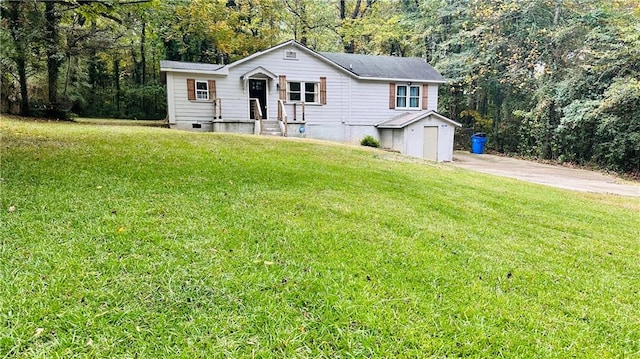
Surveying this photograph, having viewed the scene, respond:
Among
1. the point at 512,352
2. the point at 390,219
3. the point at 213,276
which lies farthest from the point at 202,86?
the point at 512,352

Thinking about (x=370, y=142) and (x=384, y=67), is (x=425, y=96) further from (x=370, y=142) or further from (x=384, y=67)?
(x=370, y=142)

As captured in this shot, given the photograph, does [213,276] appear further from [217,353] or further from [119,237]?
[119,237]

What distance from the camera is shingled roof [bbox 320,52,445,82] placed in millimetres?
18984

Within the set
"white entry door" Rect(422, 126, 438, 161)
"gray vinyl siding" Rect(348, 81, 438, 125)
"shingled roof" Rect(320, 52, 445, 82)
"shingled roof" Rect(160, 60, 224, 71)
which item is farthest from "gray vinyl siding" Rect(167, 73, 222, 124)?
"white entry door" Rect(422, 126, 438, 161)

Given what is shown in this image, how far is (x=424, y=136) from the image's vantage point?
17484mm

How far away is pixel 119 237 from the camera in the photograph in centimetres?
322

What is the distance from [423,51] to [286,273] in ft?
84.8

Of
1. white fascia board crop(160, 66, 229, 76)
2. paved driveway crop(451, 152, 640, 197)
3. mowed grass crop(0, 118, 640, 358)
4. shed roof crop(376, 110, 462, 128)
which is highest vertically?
white fascia board crop(160, 66, 229, 76)

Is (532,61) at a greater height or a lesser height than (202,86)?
greater

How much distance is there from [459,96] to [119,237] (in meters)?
24.0

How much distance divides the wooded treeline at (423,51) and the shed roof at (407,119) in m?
4.42

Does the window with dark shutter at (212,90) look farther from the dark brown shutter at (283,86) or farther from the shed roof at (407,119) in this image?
the shed roof at (407,119)

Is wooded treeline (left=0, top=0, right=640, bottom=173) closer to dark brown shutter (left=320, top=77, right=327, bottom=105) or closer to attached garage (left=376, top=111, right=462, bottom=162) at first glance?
attached garage (left=376, top=111, right=462, bottom=162)

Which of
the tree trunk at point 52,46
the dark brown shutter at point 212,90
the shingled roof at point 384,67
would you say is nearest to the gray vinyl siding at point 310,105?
the dark brown shutter at point 212,90
